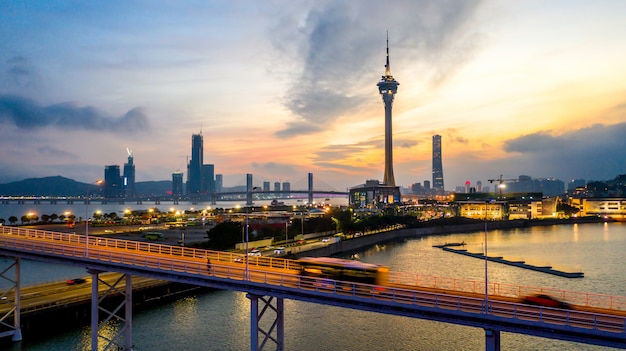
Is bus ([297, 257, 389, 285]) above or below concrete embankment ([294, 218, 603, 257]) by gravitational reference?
above

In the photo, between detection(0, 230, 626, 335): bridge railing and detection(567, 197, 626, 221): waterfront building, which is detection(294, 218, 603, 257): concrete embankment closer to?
detection(567, 197, 626, 221): waterfront building

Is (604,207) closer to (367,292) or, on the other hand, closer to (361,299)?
(367,292)

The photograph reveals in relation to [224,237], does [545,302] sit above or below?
above

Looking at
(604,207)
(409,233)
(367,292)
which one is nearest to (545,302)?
(367,292)

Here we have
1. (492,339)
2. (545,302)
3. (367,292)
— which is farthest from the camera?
(367,292)

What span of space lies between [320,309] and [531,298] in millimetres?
21678

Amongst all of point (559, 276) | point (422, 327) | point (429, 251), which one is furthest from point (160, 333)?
point (429, 251)

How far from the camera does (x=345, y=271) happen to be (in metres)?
26.7

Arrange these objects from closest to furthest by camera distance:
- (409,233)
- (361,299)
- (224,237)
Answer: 1. (361,299)
2. (224,237)
3. (409,233)

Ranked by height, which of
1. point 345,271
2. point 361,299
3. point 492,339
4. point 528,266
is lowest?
point 528,266

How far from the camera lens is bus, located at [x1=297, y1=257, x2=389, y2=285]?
84.4 feet

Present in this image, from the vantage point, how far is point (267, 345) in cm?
3164

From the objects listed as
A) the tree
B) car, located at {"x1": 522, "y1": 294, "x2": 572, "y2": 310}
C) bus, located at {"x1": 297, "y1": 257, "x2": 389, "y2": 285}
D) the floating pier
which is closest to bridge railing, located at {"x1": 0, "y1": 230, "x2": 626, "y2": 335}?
car, located at {"x1": 522, "y1": 294, "x2": 572, "y2": 310}

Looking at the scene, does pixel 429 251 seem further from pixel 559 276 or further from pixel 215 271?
pixel 215 271
